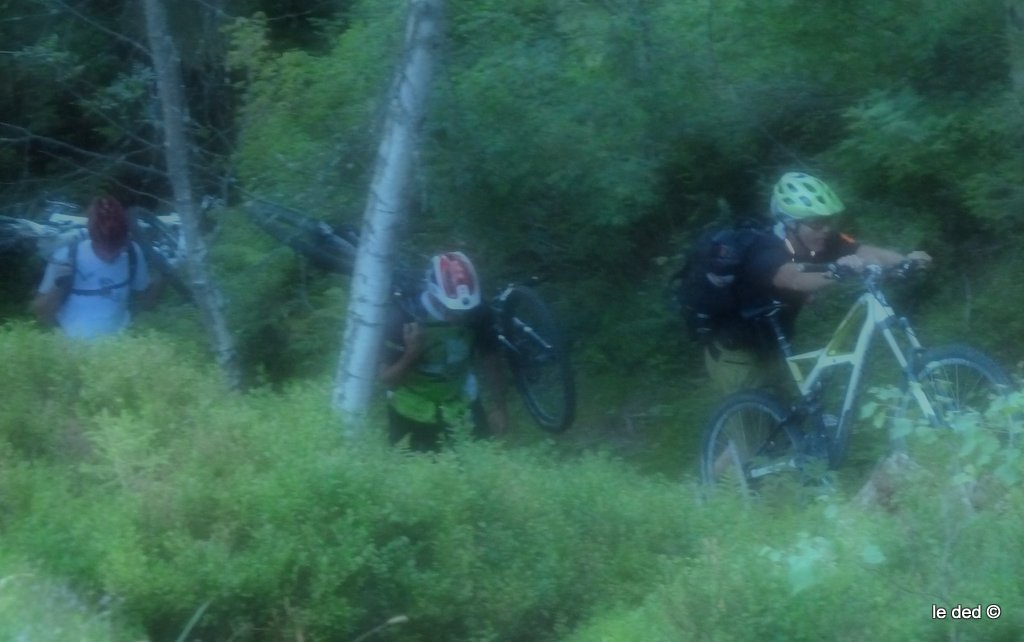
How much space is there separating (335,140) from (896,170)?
3.86 metres

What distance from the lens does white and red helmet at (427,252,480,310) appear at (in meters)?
7.56

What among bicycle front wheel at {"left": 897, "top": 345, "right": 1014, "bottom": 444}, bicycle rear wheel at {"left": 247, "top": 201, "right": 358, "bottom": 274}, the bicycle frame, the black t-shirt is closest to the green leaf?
the bicycle frame

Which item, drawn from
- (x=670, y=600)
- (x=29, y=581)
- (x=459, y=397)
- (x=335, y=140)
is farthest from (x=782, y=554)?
(x=335, y=140)

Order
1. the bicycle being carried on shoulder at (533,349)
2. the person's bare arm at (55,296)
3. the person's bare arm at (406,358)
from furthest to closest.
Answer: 1. the person's bare arm at (55,296)
2. the bicycle being carried on shoulder at (533,349)
3. the person's bare arm at (406,358)

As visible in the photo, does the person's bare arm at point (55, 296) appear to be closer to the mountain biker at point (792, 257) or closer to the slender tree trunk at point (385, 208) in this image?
the slender tree trunk at point (385, 208)

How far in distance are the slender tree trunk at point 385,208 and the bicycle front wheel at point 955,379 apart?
2374 millimetres

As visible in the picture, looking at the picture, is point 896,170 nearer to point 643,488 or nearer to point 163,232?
point 643,488

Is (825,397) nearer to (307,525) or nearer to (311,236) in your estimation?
(307,525)

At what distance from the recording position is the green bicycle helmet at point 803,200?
637 centimetres

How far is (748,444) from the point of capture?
22.0 feet

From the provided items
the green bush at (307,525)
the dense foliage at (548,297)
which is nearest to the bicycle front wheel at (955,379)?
the dense foliage at (548,297)

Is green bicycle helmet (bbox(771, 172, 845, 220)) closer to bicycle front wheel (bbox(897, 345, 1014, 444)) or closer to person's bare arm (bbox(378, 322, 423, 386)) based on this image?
bicycle front wheel (bbox(897, 345, 1014, 444))

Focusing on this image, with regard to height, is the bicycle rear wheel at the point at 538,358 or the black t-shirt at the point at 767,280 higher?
the black t-shirt at the point at 767,280

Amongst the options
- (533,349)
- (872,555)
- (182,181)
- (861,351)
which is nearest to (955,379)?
(861,351)
